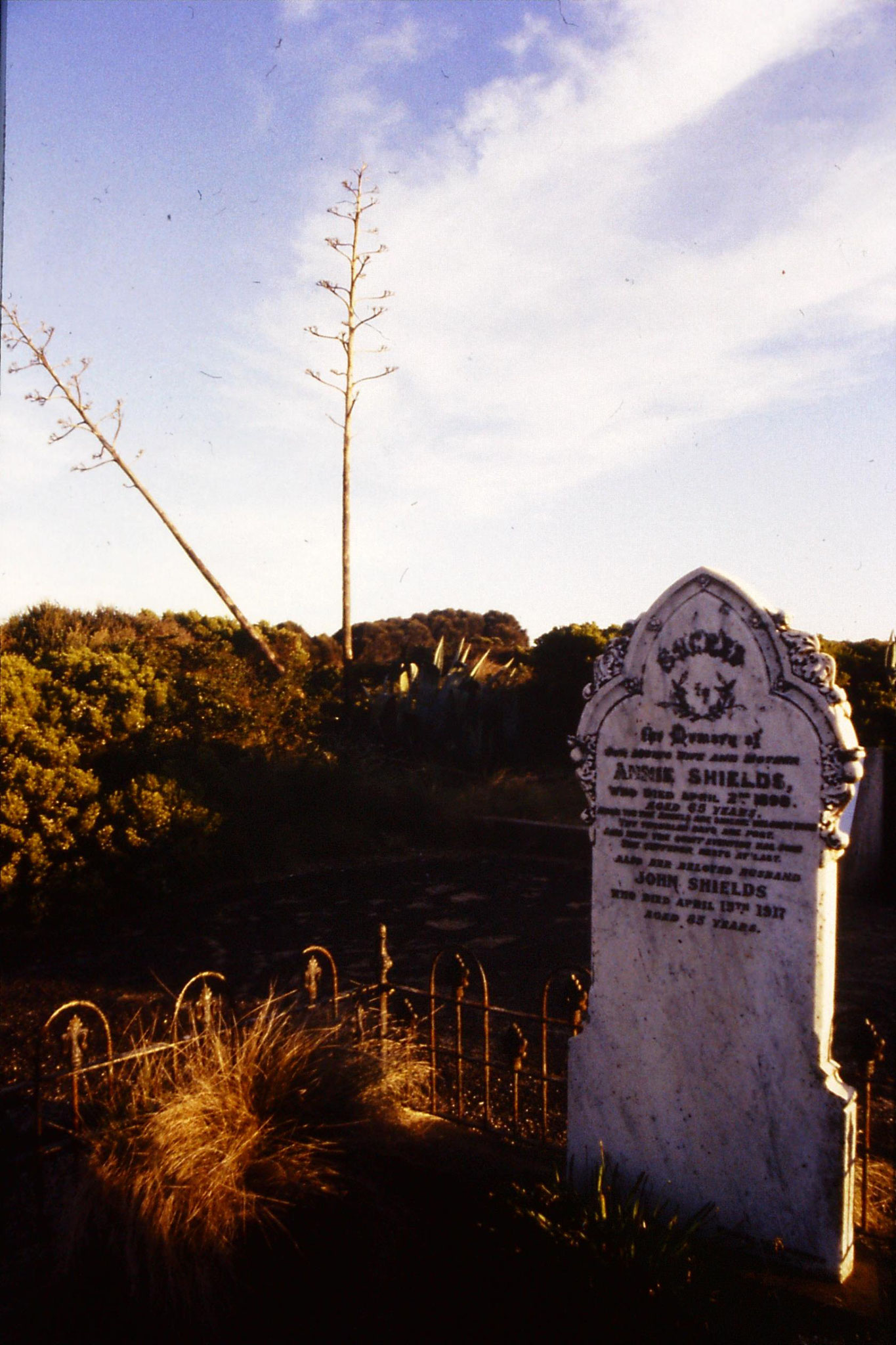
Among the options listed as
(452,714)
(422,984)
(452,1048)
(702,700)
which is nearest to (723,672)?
(702,700)

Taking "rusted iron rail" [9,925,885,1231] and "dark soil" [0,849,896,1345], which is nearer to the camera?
"dark soil" [0,849,896,1345]

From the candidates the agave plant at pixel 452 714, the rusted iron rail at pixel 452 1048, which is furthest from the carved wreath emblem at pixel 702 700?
the agave plant at pixel 452 714

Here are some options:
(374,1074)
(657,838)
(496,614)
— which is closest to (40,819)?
(374,1074)

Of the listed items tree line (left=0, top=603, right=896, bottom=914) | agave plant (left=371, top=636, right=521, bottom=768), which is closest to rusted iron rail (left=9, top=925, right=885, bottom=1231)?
tree line (left=0, top=603, right=896, bottom=914)

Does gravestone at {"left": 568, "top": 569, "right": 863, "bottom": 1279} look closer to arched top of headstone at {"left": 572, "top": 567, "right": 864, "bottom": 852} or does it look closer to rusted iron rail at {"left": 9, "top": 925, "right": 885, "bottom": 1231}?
arched top of headstone at {"left": 572, "top": 567, "right": 864, "bottom": 852}

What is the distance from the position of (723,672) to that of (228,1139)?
248 cm

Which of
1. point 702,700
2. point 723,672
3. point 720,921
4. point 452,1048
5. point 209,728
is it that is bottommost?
point 452,1048

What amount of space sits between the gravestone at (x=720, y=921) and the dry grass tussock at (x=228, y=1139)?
92 cm

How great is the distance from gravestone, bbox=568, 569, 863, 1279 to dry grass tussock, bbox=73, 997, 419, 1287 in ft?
3.02

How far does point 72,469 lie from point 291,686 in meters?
5.84

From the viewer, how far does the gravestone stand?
3.33 meters

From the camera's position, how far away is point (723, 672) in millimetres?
3547

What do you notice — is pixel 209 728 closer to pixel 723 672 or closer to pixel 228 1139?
pixel 228 1139

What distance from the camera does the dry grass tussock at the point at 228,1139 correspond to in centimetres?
321
